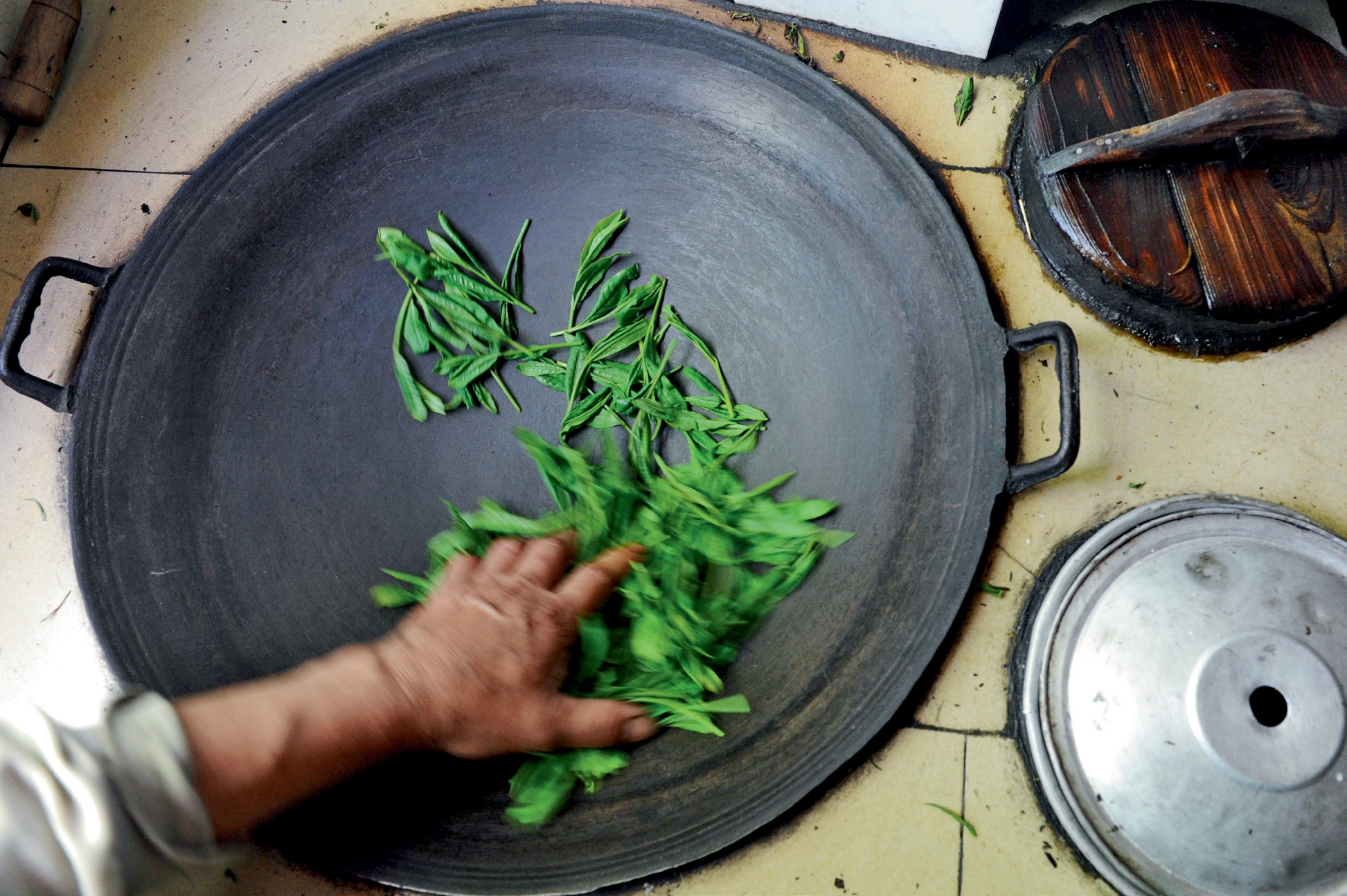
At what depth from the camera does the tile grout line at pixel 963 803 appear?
0.88 meters

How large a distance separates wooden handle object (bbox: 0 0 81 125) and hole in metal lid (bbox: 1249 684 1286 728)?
1635 millimetres

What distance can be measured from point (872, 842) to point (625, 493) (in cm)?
45

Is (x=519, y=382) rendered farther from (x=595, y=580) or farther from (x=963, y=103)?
(x=963, y=103)

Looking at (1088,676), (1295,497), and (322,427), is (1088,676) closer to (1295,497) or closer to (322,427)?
(1295,497)

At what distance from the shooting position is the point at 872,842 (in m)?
0.89

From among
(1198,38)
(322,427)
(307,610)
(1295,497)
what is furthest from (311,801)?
(1198,38)

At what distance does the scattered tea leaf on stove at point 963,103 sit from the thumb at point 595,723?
2.77ft

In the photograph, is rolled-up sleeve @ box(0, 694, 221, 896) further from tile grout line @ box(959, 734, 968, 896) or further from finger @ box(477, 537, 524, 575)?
tile grout line @ box(959, 734, 968, 896)

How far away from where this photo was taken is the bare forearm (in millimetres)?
718

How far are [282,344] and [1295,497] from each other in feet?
3.94

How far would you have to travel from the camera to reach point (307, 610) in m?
0.97

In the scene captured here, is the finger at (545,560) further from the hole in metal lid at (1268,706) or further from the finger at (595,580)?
the hole in metal lid at (1268,706)

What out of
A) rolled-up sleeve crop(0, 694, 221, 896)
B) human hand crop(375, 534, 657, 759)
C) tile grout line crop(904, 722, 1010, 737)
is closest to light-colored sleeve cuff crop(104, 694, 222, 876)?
rolled-up sleeve crop(0, 694, 221, 896)

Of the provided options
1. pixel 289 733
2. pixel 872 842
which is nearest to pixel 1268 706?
pixel 872 842
